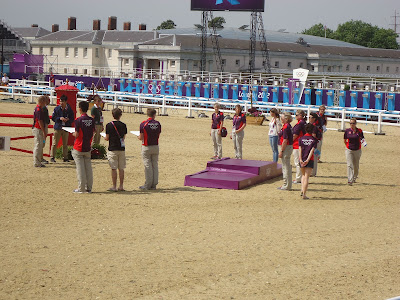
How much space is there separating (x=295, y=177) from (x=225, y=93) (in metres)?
33.0

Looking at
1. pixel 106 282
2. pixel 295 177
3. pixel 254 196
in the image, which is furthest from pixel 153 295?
pixel 295 177

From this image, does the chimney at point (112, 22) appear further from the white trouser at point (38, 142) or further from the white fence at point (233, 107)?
the white trouser at point (38, 142)

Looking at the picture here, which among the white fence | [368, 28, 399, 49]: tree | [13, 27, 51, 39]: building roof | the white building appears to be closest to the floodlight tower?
the white building

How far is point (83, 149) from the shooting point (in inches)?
576

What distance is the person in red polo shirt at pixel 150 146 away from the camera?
50.2ft

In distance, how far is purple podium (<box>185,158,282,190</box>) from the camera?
16047mm

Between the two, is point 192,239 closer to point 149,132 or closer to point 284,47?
point 149,132

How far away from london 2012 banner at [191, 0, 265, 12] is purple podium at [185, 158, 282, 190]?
140 feet

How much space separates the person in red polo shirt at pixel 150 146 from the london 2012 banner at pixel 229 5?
149 ft

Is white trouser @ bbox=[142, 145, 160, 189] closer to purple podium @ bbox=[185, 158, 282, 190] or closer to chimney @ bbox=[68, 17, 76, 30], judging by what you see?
purple podium @ bbox=[185, 158, 282, 190]

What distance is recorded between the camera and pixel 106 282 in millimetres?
8750

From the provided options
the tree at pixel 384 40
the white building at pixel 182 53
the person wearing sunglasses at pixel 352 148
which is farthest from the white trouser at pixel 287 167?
the tree at pixel 384 40

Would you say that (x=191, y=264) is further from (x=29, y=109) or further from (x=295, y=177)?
(x=29, y=109)

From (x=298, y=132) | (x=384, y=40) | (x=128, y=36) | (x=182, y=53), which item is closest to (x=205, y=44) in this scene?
(x=182, y=53)
